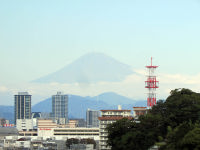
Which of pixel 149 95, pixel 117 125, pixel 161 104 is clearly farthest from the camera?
pixel 149 95

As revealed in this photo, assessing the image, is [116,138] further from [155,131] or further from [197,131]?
[197,131]

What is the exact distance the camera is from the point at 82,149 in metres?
199

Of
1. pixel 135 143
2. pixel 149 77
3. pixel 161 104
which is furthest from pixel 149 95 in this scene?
pixel 135 143

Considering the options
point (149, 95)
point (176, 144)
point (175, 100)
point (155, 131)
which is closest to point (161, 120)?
point (155, 131)

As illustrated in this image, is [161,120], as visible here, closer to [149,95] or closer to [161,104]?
[161,104]

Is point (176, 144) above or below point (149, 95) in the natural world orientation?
below

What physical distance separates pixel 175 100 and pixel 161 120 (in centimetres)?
1405

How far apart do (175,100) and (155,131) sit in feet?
59.3

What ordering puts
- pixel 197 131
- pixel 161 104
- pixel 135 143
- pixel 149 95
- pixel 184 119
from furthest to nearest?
pixel 149 95
pixel 161 104
pixel 184 119
pixel 135 143
pixel 197 131

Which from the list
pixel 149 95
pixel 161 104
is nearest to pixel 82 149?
pixel 149 95

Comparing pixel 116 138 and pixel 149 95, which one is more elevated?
pixel 149 95

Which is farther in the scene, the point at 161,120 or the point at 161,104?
the point at 161,104

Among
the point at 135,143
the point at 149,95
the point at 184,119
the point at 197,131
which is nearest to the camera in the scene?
the point at 197,131

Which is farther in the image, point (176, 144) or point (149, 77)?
point (149, 77)
